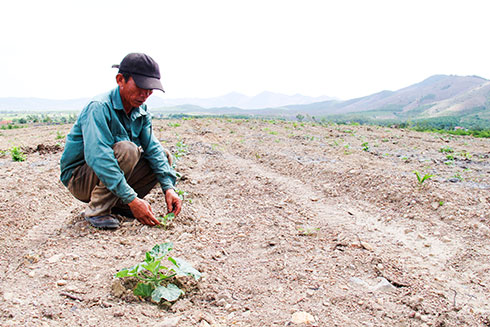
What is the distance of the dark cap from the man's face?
0.07 m

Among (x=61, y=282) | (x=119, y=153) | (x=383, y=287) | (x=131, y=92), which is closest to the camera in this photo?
(x=61, y=282)

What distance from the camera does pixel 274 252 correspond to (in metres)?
2.87

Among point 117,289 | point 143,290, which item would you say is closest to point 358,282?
point 143,290

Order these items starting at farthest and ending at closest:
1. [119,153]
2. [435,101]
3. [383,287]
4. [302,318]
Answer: [435,101], [119,153], [383,287], [302,318]

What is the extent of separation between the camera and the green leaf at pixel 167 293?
6.65 ft

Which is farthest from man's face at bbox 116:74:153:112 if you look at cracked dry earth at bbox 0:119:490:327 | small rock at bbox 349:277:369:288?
small rock at bbox 349:277:369:288

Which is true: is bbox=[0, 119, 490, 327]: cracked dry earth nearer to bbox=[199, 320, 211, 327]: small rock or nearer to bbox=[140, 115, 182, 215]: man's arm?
bbox=[199, 320, 211, 327]: small rock

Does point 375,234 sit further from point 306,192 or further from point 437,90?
point 437,90

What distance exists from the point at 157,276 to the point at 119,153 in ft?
4.03

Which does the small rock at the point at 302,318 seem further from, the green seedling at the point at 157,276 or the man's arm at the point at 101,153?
the man's arm at the point at 101,153

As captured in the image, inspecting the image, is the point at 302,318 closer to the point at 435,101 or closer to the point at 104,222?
the point at 104,222

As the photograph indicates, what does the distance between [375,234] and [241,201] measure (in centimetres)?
168

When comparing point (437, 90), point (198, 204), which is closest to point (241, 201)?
point (198, 204)

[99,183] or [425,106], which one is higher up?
[425,106]
